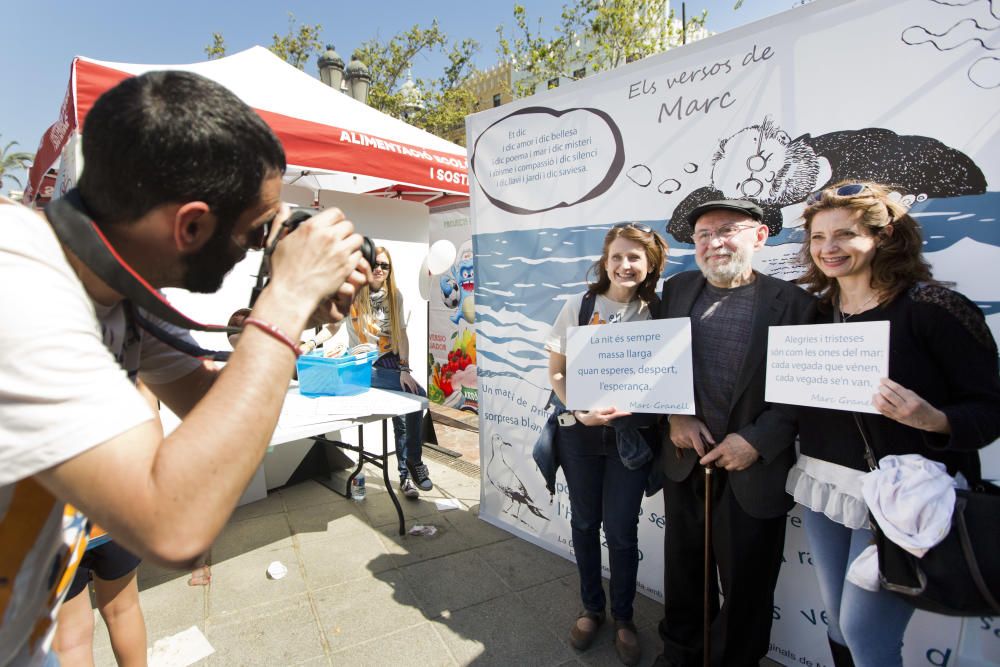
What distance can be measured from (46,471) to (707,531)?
208cm

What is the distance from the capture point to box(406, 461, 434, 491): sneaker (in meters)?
4.18

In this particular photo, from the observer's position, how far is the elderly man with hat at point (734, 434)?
187 cm

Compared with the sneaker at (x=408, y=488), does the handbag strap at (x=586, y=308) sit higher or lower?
higher

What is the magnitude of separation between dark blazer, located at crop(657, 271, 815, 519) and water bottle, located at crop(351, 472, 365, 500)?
3049 mm

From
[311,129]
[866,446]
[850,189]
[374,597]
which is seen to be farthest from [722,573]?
[311,129]

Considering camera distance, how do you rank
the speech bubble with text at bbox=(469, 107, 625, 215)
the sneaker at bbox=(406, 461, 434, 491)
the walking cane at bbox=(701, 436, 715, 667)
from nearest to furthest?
the walking cane at bbox=(701, 436, 715, 667) < the speech bubble with text at bbox=(469, 107, 625, 215) < the sneaker at bbox=(406, 461, 434, 491)

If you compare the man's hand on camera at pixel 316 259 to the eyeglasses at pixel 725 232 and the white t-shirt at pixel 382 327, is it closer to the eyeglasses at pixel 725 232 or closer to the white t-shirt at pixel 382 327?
the eyeglasses at pixel 725 232

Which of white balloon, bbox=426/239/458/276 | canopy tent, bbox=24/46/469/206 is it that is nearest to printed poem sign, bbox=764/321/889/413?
canopy tent, bbox=24/46/469/206

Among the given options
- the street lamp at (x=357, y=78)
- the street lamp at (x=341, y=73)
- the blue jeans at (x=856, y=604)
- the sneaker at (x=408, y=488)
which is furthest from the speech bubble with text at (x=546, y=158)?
the street lamp at (x=357, y=78)

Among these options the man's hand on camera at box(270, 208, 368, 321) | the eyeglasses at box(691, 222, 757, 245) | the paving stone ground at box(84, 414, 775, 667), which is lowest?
the paving stone ground at box(84, 414, 775, 667)

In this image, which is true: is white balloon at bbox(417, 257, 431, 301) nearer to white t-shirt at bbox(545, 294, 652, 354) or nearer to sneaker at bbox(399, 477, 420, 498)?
sneaker at bbox(399, 477, 420, 498)

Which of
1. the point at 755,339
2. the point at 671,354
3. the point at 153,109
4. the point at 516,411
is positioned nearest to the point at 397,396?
the point at 516,411

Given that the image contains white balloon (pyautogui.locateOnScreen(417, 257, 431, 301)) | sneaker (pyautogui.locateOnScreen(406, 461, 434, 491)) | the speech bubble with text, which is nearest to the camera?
the speech bubble with text

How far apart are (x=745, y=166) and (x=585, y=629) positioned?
235cm
